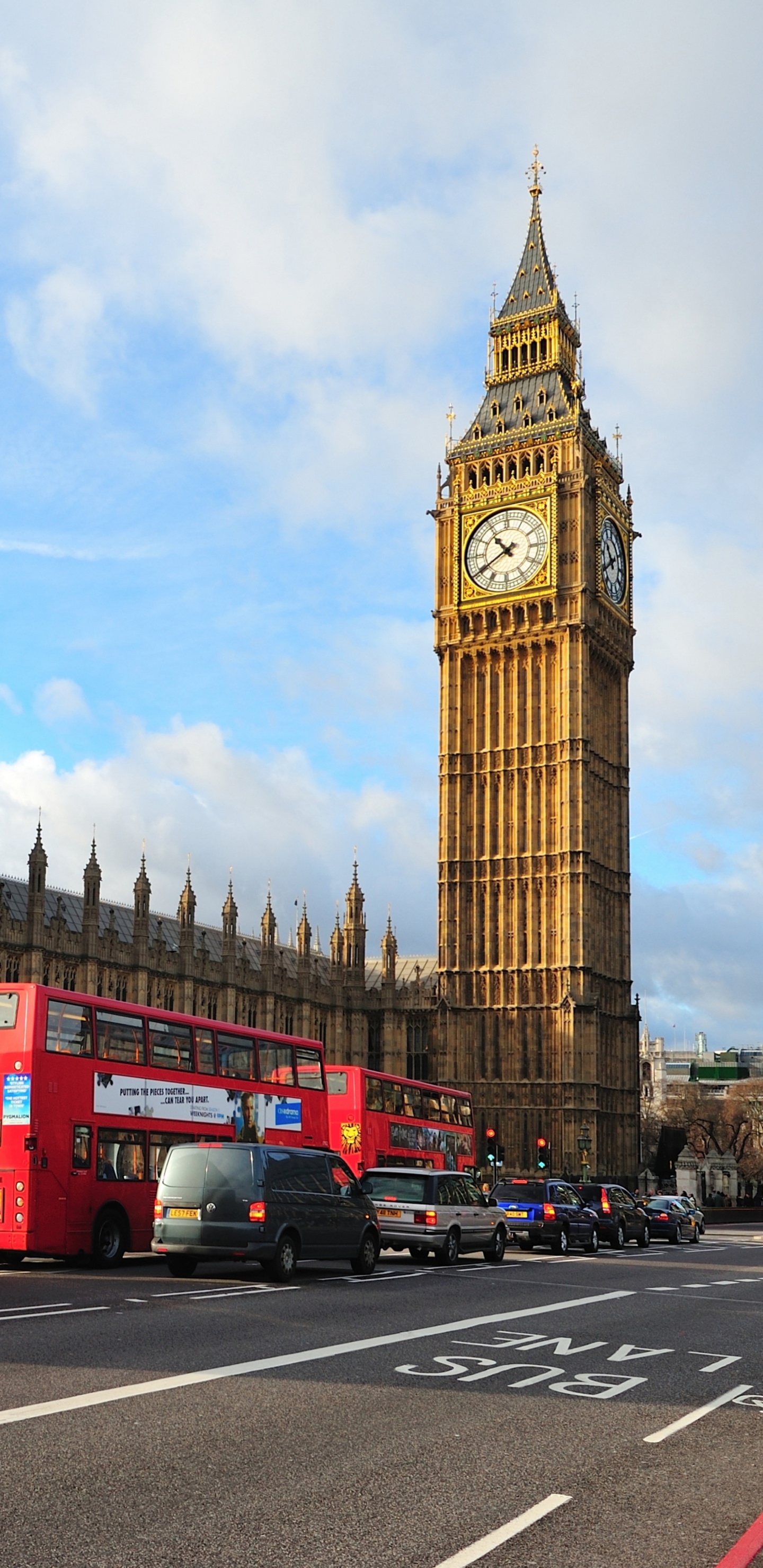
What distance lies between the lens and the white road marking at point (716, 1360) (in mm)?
12695

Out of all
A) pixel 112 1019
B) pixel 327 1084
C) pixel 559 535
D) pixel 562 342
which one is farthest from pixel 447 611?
pixel 112 1019

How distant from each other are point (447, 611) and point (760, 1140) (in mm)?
83426

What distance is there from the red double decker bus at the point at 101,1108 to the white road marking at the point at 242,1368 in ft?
22.8

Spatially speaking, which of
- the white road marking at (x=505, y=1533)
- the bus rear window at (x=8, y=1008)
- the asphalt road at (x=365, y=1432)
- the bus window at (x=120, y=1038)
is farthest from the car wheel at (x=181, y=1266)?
the white road marking at (x=505, y=1533)

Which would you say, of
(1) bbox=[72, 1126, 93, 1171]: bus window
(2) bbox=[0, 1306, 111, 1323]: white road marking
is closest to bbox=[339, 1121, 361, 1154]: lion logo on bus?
(1) bbox=[72, 1126, 93, 1171]: bus window

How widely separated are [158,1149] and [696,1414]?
50.5ft

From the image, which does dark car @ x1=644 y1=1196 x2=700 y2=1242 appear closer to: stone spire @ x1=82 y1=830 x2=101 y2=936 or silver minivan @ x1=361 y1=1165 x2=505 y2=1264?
silver minivan @ x1=361 y1=1165 x2=505 y2=1264

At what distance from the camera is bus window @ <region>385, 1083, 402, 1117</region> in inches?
1420

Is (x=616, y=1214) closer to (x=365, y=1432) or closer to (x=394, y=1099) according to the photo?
(x=394, y=1099)

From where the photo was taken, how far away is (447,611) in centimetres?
8588

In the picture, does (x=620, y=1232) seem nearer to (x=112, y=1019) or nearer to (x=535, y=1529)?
(x=112, y=1019)

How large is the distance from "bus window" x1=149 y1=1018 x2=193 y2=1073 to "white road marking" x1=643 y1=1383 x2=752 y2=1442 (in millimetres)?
14452

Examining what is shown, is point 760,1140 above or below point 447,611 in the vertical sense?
below

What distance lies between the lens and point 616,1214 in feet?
117
